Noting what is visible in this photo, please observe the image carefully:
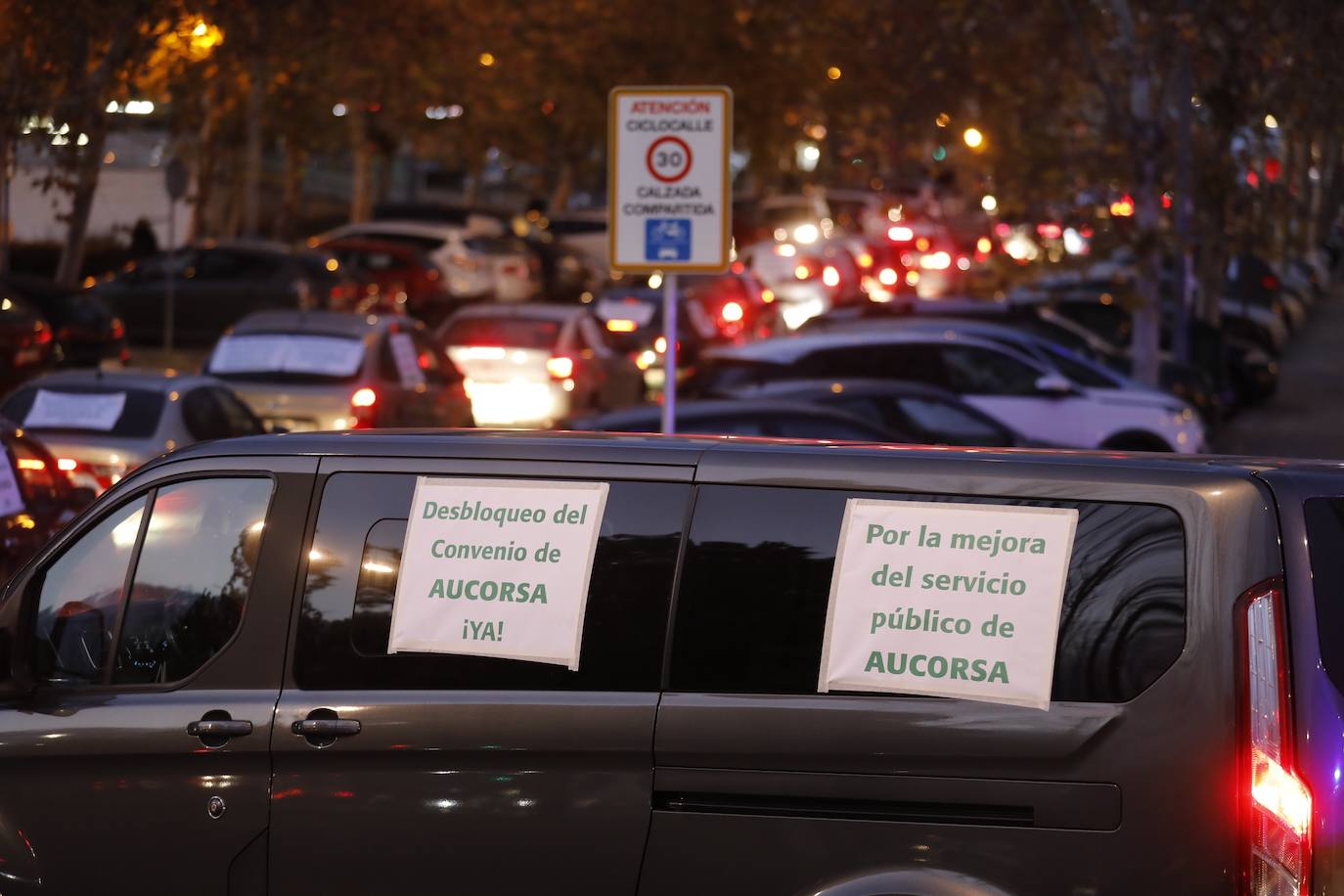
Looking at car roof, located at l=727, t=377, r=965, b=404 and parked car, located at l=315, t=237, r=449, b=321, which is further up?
parked car, located at l=315, t=237, r=449, b=321

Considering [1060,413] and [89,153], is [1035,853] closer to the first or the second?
[1060,413]

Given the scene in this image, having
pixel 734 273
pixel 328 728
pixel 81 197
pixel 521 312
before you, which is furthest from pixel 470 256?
pixel 328 728

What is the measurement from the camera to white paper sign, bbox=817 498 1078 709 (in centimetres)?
417

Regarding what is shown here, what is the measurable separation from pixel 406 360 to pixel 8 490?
23.4 ft

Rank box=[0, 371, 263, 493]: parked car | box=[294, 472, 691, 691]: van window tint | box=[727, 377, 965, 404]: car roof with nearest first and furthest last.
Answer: box=[294, 472, 691, 691]: van window tint
box=[0, 371, 263, 493]: parked car
box=[727, 377, 965, 404]: car roof

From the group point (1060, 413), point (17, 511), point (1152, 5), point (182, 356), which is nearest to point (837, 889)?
point (17, 511)

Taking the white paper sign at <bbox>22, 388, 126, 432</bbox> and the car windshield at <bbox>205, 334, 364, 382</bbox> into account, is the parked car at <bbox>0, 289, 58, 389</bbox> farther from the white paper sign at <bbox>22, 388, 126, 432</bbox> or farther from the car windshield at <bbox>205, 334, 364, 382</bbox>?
the white paper sign at <bbox>22, 388, 126, 432</bbox>

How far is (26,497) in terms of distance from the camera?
425 inches

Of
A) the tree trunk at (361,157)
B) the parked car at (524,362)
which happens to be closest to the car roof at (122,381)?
the parked car at (524,362)

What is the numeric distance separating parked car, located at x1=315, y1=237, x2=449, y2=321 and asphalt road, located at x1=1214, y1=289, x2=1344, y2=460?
45.9 feet

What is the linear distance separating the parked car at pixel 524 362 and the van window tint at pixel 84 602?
588 inches

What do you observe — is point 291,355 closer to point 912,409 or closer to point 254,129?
point 912,409

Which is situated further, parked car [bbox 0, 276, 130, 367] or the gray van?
parked car [bbox 0, 276, 130, 367]

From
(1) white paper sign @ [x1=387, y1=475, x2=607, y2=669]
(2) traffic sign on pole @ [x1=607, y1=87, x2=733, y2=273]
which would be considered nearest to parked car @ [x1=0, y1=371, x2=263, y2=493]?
(2) traffic sign on pole @ [x1=607, y1=87, x2=733, y2=273]
